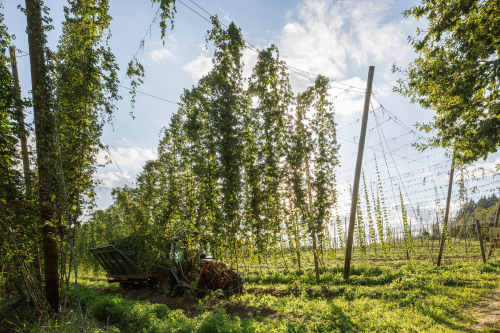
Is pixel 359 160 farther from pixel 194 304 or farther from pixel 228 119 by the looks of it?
pixel 194 304

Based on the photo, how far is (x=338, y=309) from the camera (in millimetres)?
6336

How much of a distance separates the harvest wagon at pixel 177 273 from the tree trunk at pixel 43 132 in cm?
456

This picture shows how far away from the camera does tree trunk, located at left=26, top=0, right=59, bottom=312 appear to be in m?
5.04

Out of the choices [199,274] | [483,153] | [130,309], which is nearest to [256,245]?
[199,274]

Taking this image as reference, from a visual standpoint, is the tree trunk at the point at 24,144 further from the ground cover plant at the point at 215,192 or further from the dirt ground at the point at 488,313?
the dirt ground at the point at 488,313

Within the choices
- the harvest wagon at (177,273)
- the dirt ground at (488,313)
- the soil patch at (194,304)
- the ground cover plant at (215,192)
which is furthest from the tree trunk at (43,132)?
the dirt ground at (488,313)

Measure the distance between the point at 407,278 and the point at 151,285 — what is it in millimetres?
10896

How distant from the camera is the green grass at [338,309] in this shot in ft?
16.7

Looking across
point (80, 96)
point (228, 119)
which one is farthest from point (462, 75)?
point (80, 96)

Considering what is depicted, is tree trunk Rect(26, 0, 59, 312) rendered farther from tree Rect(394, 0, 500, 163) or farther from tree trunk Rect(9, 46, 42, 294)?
tree Rect(394, 0, 500, 163)

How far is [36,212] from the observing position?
5340 mm

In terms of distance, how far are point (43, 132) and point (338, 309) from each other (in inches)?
321

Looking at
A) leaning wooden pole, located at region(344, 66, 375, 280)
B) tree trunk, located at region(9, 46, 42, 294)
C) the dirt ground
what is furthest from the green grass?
tree trunk, located at region(9, 46, 42, 294)

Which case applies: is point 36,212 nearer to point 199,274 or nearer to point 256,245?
point 199,274
